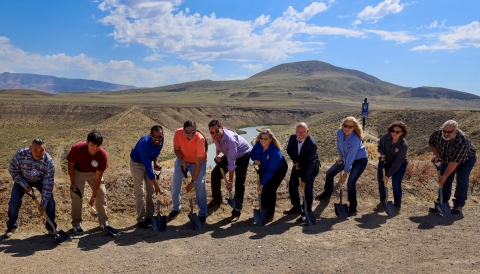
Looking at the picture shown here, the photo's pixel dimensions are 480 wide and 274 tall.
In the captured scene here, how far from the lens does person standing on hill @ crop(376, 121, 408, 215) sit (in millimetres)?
7387

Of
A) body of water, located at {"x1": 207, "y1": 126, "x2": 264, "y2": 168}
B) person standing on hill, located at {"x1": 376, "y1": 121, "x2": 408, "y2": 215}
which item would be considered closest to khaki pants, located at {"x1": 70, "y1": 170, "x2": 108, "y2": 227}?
person standing on hill, located at {"x1": 376, "y1": 121, "x2": 408, "y2": 215}

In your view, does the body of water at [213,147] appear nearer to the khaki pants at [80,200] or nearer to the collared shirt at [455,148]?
the khaki pants at [80,200]

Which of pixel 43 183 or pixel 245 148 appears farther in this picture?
pixel 245 148

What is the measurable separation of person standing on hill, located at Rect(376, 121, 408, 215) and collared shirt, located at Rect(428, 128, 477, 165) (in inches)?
29.3

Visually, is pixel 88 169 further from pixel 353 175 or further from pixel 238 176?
pixel 353 175

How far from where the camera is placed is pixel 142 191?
711 centimetres

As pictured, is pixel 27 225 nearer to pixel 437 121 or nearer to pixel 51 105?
pixel 437 121

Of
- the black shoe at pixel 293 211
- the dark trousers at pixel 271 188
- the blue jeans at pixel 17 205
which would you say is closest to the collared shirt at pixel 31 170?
the blue jeans at pixel 17 205

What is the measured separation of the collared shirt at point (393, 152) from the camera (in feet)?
24.3

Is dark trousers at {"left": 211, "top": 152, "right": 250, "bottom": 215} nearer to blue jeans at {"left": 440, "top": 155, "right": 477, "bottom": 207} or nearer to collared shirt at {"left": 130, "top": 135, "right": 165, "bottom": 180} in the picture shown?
collared shirt at {"left": 130, "top": 135, "right": 165, "bottom": 180}

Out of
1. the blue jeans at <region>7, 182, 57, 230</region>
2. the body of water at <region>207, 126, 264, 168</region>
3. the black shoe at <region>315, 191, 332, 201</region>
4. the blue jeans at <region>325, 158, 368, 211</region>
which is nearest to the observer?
the blue jeans at <region>7, 182, 57, 230</region>

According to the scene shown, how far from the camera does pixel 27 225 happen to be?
707 centimetres

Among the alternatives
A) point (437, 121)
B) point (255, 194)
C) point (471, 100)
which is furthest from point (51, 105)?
point (471, 100)

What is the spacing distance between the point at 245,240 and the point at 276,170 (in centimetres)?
160
